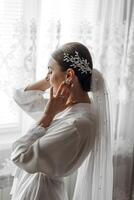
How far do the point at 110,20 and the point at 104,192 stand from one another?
0.77 meters

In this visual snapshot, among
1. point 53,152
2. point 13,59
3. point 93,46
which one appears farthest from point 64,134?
point 93,46

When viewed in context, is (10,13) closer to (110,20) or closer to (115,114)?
(110,20)

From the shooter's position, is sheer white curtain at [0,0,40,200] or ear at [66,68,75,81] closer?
ear at [66,68,75,81]

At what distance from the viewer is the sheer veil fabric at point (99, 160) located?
1314 mm

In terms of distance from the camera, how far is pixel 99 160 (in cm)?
138

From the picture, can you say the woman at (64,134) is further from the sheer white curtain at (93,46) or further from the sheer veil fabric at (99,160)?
the sheer white curtain at (93,46)

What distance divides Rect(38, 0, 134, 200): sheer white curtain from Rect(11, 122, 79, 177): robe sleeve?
0.44m

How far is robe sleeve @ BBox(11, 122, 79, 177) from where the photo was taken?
→ 1.17 meters

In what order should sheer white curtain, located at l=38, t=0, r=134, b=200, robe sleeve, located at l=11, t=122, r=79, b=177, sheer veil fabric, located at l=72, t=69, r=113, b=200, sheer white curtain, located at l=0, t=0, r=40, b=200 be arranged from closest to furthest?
robe sleeve, located at l=11, t=122, r=79, b=177
sheer veil fabric, located at l=72, t=69, r=113, b=200
sheer white curtain, located at l=0, t=0, r=40, b=200
sheer white curtain, located at l=38, t=0, r=134, b=200

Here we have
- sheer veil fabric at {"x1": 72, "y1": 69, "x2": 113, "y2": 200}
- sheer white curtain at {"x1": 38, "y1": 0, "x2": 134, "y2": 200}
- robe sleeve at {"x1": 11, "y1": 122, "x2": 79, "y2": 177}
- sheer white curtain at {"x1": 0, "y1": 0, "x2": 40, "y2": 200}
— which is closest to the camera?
robe sleeve at {"x1": 11, "y1": 122, "x2": 79, "y2": 177}

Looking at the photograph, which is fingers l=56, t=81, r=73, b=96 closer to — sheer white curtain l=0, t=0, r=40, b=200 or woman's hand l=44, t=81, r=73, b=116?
woman's hand l=44, t=81, r=73, b=116

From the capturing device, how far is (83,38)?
5.29 ft

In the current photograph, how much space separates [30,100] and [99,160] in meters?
0.35

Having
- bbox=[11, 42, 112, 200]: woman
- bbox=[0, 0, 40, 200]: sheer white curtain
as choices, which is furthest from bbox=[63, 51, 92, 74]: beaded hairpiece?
bbox=[0, 0, 40, 200]: sheer white curtain
